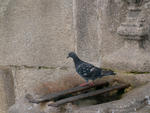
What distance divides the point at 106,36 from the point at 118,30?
15 centimetres

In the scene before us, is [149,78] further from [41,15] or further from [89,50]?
[41,15]

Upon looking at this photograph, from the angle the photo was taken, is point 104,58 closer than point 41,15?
Yes

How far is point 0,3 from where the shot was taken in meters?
2.60

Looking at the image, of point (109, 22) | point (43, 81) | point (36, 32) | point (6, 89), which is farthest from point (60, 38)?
point (6, 89)

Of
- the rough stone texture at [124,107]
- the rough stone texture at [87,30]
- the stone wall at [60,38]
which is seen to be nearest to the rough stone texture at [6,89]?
the stone wall at [60,38]

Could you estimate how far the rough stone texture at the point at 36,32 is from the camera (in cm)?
245

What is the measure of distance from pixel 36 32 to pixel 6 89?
0.60 meters

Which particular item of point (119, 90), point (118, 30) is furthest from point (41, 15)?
point (119, 90)

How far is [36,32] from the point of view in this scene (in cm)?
256

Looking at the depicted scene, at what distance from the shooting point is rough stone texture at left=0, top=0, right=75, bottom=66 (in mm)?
2447

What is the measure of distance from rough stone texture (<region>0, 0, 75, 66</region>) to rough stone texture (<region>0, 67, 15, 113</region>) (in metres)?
0.10

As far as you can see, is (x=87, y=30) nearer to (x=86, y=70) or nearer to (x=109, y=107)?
(x=86, y=70)

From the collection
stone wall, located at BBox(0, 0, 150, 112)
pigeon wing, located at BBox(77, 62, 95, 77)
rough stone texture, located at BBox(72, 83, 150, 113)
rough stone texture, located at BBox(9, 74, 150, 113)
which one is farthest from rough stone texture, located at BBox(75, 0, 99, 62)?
rough stone texture, located at BBox(72, 83, 150, 113)

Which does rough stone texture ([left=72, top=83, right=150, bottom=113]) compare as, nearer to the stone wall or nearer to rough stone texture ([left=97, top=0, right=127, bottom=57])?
the stone wall
